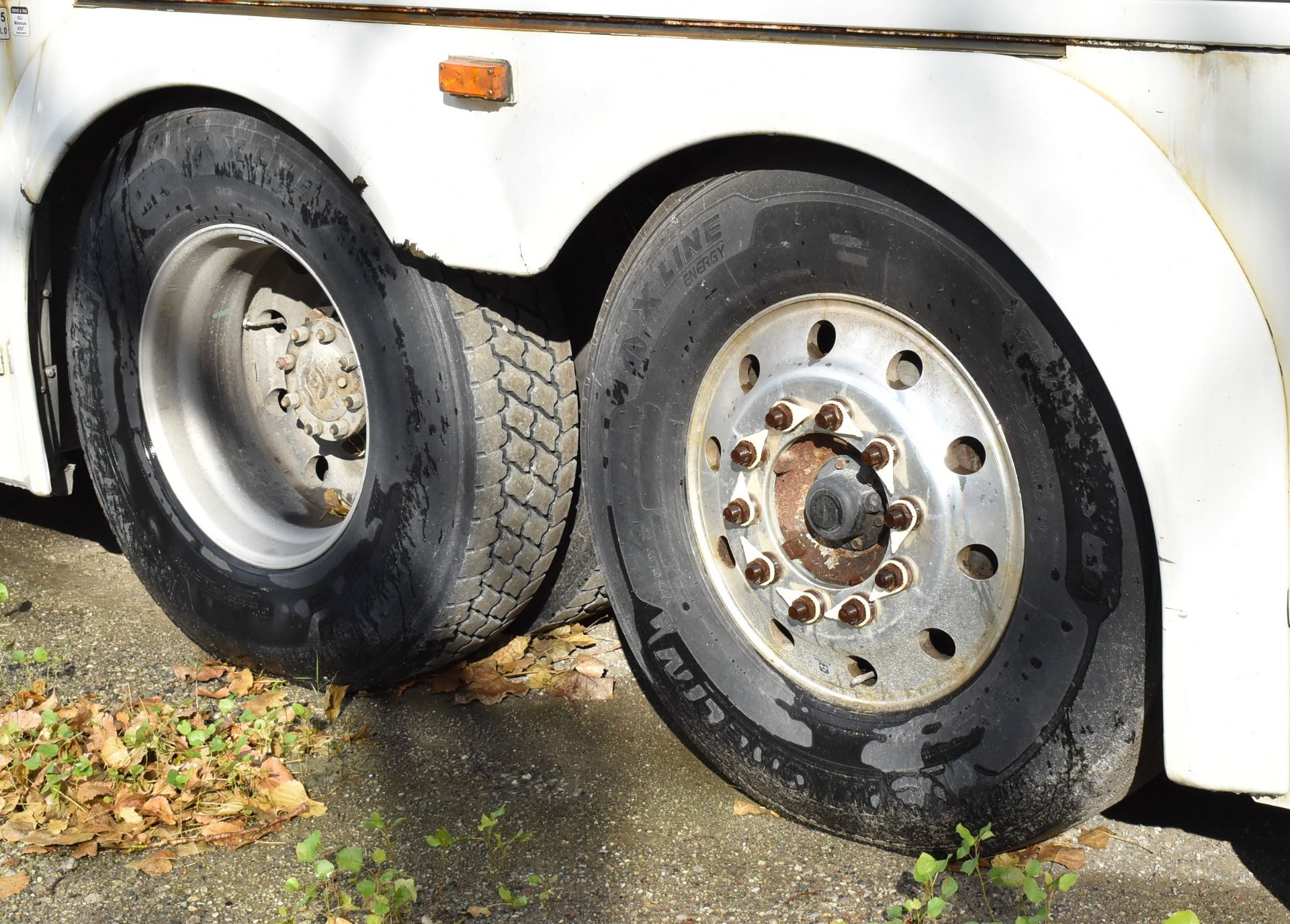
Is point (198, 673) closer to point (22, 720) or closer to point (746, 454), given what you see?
point (22, 720)

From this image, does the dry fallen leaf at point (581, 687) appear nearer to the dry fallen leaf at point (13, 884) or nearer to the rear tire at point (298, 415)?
the rear tire at point (298, 415)

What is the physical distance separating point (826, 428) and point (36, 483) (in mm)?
1954

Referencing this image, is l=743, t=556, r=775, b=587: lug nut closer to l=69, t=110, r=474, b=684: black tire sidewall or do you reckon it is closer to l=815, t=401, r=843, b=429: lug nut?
l=815, t=401, r=843, b=429: lug nut

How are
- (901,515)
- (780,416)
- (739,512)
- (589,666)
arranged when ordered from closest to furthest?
(901,515) < (780,416) < (739,512) < (589,666)

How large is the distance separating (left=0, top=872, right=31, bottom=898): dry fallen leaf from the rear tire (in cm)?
75

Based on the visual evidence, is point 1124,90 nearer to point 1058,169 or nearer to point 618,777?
point 1058,169

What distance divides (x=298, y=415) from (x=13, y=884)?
1.11 m

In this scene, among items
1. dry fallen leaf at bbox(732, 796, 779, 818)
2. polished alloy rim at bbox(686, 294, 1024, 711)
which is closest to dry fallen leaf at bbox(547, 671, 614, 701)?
dry fallen leaf at bbox(732, 796, 779, 818)

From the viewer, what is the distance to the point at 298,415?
316 cm

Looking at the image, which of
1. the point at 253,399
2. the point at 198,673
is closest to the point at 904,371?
the point at 253,399

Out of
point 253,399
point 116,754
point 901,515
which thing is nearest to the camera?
point 901,515

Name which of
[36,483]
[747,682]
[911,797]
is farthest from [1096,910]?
[36,483]

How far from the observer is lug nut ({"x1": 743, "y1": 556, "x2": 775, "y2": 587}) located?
8.05 feet

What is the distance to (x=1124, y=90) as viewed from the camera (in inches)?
73.2
